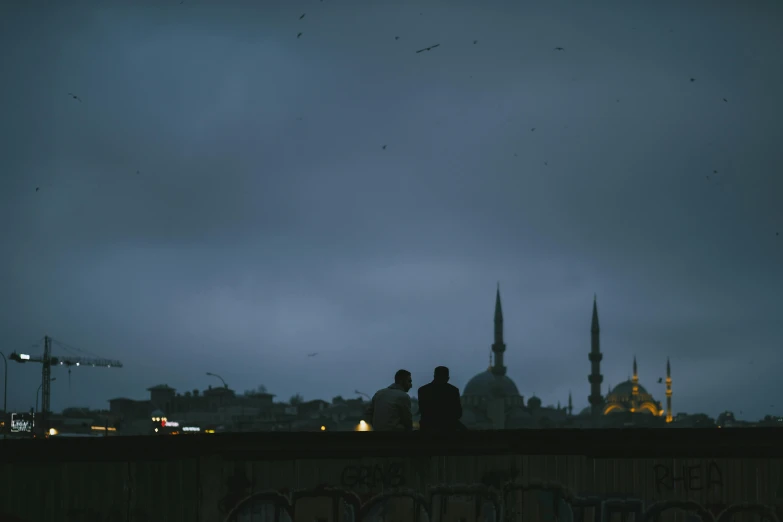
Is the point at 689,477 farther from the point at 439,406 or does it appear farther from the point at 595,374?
the point at 595,374

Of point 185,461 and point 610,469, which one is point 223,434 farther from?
point 610,469

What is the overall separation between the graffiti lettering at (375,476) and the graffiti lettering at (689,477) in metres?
2.93

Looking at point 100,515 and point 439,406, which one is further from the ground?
point 439,406

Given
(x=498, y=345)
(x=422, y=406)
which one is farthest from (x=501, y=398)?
(x=422, y=406)

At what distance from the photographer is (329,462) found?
1163 centimetres

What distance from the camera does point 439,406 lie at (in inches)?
487

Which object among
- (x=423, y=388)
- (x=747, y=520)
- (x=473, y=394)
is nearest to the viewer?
(x=747, y=520)

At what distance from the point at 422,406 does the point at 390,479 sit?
3.83 ft

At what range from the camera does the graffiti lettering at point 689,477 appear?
11.4m

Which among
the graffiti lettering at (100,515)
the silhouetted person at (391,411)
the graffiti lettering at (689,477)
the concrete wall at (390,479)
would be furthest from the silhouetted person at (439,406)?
the graffiti lettering at (100,515)

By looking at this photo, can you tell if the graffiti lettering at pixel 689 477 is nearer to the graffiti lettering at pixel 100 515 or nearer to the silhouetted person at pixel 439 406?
the silhouetted person at pixel 439 406

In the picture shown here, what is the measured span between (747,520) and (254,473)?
5617 mm

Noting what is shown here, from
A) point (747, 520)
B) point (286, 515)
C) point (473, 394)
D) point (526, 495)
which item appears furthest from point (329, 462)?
point (473, 394)

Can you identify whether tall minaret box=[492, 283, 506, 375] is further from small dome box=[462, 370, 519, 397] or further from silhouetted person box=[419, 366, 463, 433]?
silhouetted person box=[419, 366, 463, 433]
